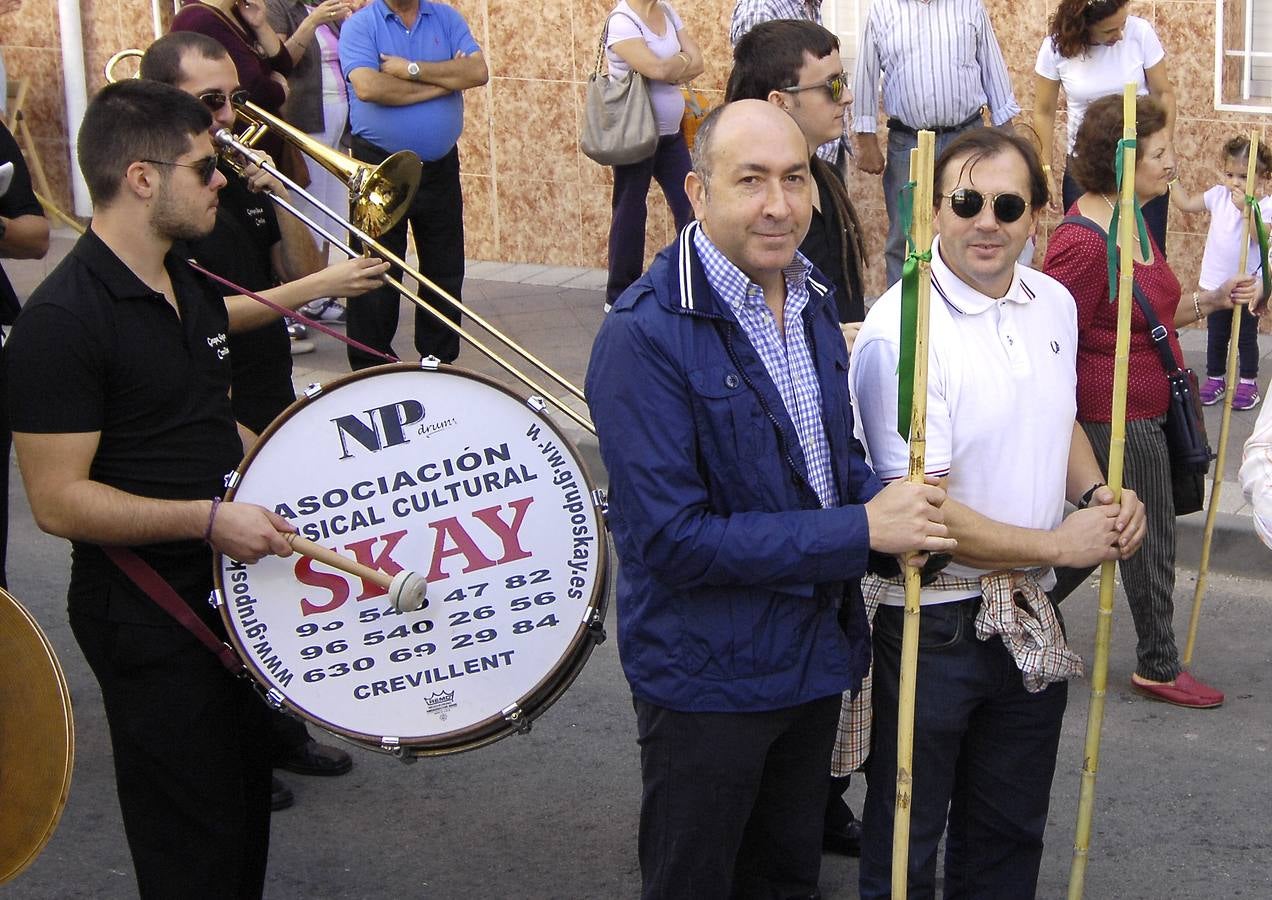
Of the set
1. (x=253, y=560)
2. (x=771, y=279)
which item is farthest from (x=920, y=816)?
(x=253, y=560)

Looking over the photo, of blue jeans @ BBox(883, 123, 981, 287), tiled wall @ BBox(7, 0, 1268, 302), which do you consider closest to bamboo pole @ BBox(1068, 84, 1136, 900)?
blue jeans @ BBox(883, 123, 981, 287)

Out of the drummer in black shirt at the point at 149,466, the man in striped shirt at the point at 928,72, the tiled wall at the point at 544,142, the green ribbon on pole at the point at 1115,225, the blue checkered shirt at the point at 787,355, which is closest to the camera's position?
the blue checkered shirt at the point at 787,355

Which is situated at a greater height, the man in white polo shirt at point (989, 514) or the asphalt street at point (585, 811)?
the man in white polo shirt at point (989, 514)

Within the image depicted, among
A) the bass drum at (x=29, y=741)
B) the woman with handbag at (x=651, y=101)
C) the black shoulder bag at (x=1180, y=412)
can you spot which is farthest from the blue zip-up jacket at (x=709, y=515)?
the woman with handbag at (x=651, y=101)

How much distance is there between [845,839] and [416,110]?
472 centimetres

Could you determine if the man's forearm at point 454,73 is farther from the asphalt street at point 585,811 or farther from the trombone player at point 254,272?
the asphalt street at point 585,811

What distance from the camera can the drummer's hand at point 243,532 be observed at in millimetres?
3477

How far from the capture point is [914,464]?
10.0 ft

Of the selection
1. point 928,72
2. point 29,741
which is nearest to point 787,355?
point 29,741

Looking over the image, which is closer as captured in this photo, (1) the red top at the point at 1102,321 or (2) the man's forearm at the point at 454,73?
(1) the red top at the point at 1102,321

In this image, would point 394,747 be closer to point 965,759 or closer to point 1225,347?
point 965,759

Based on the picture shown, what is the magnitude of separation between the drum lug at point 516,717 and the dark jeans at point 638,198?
18.6 feet

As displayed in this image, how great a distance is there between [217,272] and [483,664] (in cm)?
148

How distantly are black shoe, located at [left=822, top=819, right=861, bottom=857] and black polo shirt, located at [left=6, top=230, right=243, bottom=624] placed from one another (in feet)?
5.78
